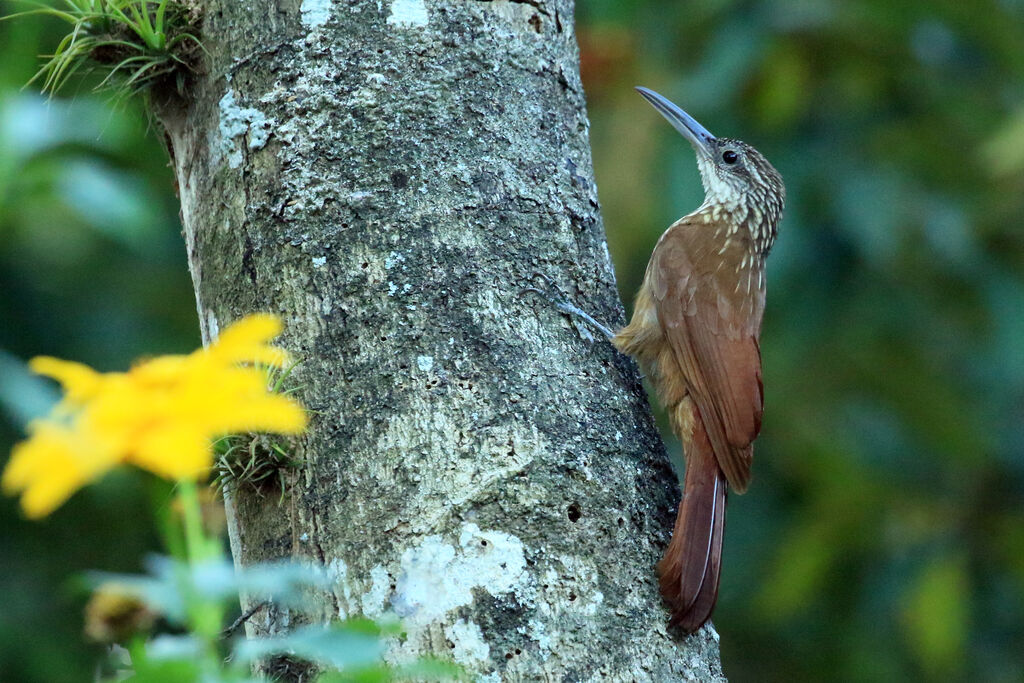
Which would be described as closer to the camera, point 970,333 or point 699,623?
point 699,623

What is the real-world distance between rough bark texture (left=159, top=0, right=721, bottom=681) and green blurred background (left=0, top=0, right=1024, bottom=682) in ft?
6.94

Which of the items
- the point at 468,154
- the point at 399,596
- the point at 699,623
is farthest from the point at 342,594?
the point at 468,154

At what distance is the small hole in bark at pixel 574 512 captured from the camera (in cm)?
210

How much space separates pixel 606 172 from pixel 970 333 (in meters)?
1.68

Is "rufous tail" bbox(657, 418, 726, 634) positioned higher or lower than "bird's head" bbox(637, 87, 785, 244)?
higher

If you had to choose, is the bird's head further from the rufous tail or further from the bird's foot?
the bird's foot

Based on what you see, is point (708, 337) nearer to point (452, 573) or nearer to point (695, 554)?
point (695, 554)

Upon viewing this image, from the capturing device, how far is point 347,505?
6.73ft

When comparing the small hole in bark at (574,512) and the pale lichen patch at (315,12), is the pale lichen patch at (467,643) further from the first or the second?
the pale lichen patch at (315,12)

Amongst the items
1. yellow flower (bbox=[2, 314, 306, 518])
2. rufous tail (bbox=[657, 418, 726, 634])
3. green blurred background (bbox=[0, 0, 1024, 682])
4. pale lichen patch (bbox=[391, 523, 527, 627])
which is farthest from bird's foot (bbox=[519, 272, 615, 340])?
green blurred background (bbox=[0, 0, 1024, 682])

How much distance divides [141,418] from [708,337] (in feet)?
8.24

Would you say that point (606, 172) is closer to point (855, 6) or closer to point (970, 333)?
point (855, 6)

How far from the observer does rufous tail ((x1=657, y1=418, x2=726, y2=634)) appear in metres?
2.07

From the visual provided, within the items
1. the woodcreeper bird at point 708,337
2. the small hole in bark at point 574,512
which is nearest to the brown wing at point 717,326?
the woodcreeper bird at point 708,337
